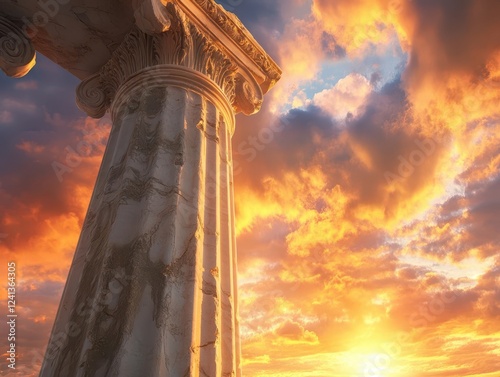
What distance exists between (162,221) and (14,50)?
621 centimetres

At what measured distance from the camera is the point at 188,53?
27.8ft

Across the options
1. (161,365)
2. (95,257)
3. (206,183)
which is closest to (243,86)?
(206,183)

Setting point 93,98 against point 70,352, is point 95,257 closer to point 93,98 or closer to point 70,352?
point 70,352

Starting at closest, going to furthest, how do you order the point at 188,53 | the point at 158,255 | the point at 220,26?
the point at 158,255 < the point at 188,53 < the point at 220,26

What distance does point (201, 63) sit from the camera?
8648mm

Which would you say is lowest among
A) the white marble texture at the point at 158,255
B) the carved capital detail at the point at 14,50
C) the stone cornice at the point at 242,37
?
the white marble texture at the point at 158,255

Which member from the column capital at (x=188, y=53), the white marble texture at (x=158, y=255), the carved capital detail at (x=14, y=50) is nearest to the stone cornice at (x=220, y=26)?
the column capital at (x=188, y=53)

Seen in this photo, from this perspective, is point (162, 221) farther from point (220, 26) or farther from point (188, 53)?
point (220, 26)

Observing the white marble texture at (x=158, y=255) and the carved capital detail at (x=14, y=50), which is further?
the carved capital detail at (x=14, y=50)

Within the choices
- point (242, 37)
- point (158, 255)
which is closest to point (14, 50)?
point (242, 37)

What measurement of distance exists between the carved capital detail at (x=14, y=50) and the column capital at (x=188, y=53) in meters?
1.51

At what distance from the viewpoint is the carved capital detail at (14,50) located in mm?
8500

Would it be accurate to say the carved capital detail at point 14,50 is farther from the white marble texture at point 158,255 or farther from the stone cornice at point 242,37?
the stone cornice at point 242,37

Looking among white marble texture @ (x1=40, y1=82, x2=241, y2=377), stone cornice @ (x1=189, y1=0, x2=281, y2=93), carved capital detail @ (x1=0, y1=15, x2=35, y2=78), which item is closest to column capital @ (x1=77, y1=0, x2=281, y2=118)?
stone cornice @ (x1=189, y1=0, x2=281, y2=93)
